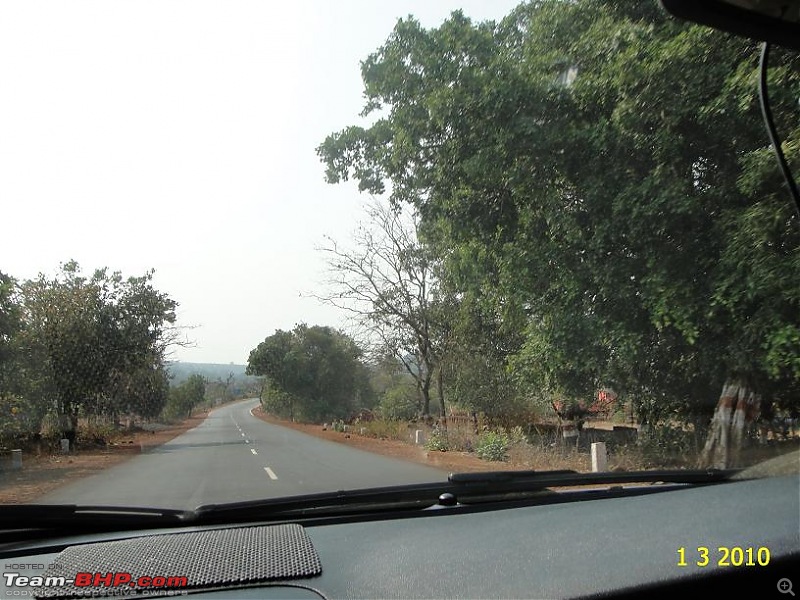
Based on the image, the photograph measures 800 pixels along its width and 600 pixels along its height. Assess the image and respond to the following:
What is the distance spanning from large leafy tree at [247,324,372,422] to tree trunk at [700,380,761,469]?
227 inches

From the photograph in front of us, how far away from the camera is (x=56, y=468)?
7328 mm

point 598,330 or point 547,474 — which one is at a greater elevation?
point 598,330

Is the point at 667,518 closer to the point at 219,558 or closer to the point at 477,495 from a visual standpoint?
the point at 477,495

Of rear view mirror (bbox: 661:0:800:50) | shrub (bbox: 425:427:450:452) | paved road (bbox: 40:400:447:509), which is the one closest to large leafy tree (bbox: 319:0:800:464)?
shrub (bbox: 425:427:450:452)

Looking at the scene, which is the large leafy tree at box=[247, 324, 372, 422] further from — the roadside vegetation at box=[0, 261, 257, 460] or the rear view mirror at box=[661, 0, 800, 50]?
the rear view mirror at box=[661, 0, 800, 50]

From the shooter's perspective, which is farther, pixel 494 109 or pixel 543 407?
pixel 543 407

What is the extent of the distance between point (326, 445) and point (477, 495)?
8.88 metres

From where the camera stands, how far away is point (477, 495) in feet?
12.0

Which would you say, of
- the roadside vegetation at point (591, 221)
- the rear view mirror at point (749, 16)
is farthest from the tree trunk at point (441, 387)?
the rear view mirror at point (749, 16)

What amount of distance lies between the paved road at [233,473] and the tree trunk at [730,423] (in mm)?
3549

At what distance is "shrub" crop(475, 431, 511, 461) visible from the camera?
358 inches

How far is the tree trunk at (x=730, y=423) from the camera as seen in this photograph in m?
8.33

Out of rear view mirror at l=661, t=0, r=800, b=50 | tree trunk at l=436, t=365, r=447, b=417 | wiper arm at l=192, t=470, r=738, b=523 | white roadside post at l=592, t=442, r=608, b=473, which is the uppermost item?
rear view mirror at l=661, t=0, r=800, b=50

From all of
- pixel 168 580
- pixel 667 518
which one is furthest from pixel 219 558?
pixel 667 518
